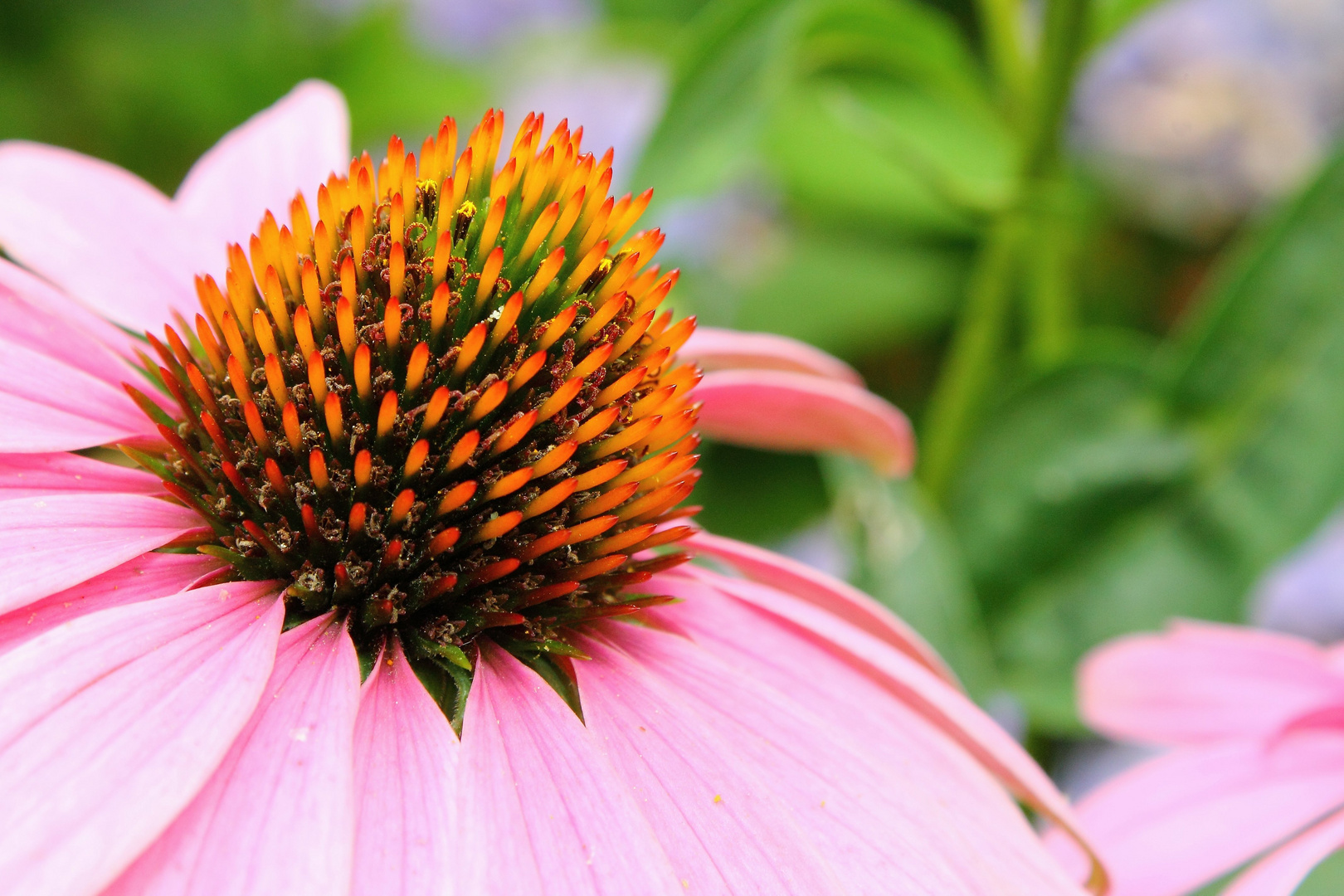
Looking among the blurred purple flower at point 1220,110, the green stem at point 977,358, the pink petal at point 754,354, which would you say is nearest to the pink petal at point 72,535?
the pink petal at point 754,354

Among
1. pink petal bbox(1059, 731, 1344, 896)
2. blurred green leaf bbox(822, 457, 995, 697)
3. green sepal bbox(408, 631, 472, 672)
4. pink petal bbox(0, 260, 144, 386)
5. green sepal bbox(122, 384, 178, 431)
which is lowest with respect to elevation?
pink petal bbox(1059, 731, 1344, 896)

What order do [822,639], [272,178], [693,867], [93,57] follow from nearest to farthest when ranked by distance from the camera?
[693,867] → [822,639] → [272,178] → [93,57]

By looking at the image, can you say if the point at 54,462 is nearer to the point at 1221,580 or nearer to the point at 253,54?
the point at 1221,580

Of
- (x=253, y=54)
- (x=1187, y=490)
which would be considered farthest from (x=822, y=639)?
(x=253, y=54)

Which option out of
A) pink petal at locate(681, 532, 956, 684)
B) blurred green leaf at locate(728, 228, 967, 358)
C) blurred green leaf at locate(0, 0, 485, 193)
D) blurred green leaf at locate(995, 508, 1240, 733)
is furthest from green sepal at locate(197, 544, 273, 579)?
blurred green leaf at locate(0, 0, 485, 193)

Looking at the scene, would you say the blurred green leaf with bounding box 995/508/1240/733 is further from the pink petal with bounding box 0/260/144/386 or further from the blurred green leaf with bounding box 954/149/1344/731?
the pink petal with bounding box 0/260/144/386

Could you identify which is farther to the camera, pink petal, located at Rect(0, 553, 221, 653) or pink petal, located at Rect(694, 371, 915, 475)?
pink petal, located at Rect(694, 371, 915, 475)

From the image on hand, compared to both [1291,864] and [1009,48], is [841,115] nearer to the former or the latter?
[1009,48]
